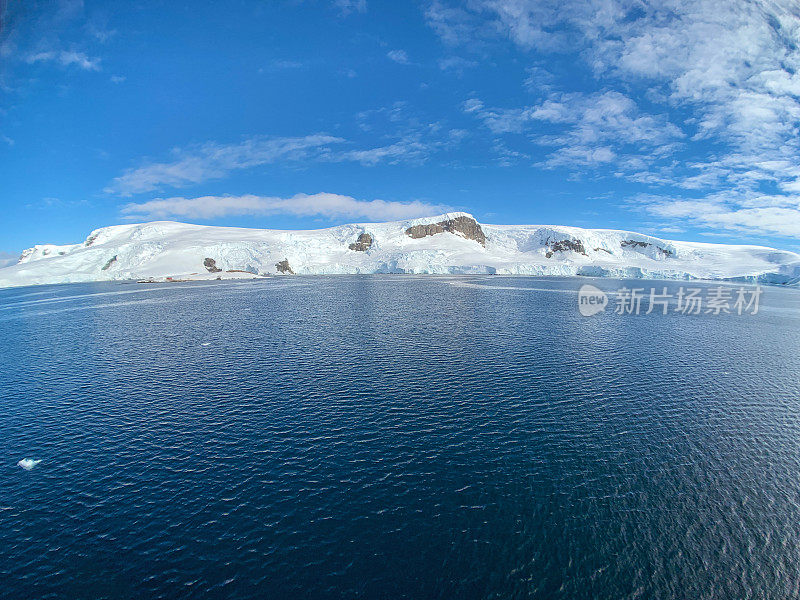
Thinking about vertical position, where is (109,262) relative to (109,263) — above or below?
above

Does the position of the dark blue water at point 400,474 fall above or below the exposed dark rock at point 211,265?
below

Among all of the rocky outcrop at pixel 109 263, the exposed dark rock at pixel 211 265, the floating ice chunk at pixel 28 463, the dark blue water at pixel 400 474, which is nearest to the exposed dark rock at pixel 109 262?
the rocky outcrop at pixel 109 263

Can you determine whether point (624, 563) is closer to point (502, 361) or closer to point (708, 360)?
point (502, 361)

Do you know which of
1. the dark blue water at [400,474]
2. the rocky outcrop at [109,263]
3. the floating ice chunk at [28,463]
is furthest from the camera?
the rocky outcrop at [109,263]

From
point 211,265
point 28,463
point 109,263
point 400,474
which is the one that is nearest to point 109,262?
point 109,263

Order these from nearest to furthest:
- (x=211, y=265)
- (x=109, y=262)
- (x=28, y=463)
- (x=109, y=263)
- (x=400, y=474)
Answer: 1. (x=400, y=474)
2. (x=28, y=463)
3. (x=211, y=265)
4. (x=109, y=263)
5. (x=109, y=262)

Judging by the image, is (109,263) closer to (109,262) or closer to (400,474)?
(109,262)

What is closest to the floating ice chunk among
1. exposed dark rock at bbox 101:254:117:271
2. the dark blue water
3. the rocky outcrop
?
the dark blue water

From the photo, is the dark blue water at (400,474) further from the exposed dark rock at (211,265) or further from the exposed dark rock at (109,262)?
the exposed dark rock at (109,262)
